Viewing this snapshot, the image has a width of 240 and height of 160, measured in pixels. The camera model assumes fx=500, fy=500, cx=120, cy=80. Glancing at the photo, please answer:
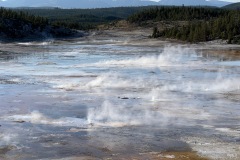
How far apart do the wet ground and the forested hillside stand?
2886 cm

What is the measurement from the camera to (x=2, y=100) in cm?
1238

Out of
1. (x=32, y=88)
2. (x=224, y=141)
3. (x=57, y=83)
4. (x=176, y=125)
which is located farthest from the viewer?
(x=57, y=83)

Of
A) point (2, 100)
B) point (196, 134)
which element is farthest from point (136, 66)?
point (196, 134)

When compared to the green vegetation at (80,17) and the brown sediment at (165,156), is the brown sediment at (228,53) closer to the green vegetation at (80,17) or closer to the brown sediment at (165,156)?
the brown sediment at (165,156)

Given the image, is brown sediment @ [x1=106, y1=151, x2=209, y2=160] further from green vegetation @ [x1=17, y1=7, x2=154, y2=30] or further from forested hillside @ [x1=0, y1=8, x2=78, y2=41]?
green vegetation @ [x1=17, y1=7, x2=154, y2=30]

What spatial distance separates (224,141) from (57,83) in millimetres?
8393

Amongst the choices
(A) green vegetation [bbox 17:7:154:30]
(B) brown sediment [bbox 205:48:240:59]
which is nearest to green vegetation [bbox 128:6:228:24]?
(A) green vegetation [bbox 17:7:154:30]

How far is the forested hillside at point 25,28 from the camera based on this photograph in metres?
46.7

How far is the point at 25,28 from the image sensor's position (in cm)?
4966

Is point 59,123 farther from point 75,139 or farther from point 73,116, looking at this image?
point 75,139

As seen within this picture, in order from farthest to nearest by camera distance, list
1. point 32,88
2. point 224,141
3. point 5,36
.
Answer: point 5,36
point 32,88
point 224,141

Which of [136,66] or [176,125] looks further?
[136,66]

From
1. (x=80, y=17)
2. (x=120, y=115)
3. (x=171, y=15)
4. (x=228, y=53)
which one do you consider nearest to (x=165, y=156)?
(x=120, y=115)

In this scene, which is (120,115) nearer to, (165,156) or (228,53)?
(165,156)
